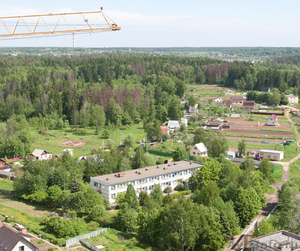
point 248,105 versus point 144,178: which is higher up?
point 248,105

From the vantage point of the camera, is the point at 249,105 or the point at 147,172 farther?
the point at 249,105

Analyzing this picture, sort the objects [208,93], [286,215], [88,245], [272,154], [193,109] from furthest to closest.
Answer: [208,93] < [193,109] < [272,154] < [286,215] < [88,245]

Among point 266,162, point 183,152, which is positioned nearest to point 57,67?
point 183,152

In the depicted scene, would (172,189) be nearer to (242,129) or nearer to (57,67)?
(242,129)

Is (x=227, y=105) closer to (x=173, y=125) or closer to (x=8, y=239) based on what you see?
(x=173, y=125)

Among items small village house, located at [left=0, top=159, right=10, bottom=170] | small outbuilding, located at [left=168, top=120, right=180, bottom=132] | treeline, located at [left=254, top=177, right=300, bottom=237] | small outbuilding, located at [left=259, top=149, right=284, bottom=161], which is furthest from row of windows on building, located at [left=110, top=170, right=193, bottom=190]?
small outbuilding, located at [left=168, top=120, right=180, bottom=132]

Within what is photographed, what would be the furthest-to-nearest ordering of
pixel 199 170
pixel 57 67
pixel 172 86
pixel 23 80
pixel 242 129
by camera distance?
pixel 57 67 → pixel 172 86 → pixel 23 80 → pixel 242 129 → pixel 199 170

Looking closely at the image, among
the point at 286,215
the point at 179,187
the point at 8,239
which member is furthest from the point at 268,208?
the point at 8,239
